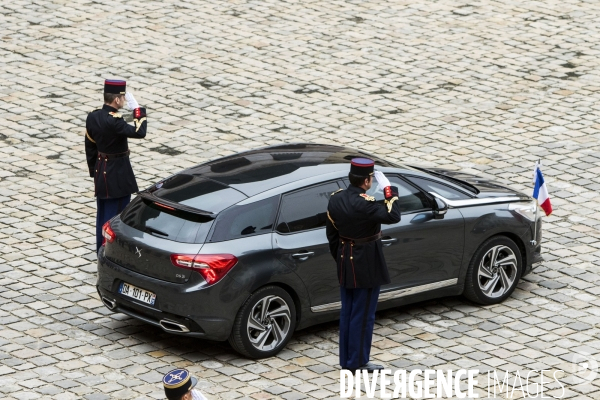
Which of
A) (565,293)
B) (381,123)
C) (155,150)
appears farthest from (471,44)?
(565,293)

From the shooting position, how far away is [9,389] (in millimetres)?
9508

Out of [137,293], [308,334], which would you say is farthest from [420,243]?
[137,293]

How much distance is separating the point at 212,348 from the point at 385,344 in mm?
1572

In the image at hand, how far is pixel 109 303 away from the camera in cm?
1050

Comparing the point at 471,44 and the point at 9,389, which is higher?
the point at 471,44

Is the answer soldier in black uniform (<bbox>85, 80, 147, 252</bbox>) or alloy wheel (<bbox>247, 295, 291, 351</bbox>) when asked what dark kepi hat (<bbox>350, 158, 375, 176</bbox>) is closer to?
alloy wheel (<bbox>247, 295, 291, 351</bbox>)

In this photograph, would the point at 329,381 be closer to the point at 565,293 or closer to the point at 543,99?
the point at 565,293

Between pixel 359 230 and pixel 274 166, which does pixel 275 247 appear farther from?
pixel 274 166

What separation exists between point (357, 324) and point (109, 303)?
7.58 ft

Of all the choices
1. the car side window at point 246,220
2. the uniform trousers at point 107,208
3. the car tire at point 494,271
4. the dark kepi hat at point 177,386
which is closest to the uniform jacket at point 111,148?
the uniform trousers at point 107,208

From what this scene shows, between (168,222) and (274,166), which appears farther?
(274,166)

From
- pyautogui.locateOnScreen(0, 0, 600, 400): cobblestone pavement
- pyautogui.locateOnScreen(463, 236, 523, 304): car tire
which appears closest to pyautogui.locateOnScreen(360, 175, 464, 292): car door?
pyautogui.locateOnScreen(463, 236, 523, 304): car tire

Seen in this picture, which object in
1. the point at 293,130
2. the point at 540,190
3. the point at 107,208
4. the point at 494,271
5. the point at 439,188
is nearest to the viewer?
the point at 439,188

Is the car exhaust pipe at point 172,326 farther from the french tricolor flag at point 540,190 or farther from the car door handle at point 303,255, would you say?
the french tricolor flag at point 540,190
